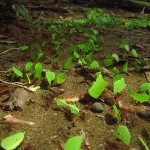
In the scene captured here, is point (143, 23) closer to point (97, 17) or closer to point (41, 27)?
point (97, 17)

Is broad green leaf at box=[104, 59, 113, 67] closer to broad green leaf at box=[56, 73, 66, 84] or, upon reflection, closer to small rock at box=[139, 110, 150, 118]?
broad green leaf at box=[56, 73, 66, 84]

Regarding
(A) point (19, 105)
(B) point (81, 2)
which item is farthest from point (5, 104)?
(B) point (81, 2)

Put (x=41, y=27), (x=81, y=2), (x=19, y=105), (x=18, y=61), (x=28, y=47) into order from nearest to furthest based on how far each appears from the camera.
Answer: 1. (x=19, y=105)
2. (x=18, y=61)
3. (x=28, y=47)
4. (x=41, y=27)
5. (x=81, y=2)

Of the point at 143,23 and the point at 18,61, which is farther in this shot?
the point at 143,23

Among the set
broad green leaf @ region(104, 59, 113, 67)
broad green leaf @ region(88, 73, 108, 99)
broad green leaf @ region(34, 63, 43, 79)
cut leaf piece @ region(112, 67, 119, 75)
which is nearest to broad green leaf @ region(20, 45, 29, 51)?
broad green leaf @ region(34, 63, 43, 79)

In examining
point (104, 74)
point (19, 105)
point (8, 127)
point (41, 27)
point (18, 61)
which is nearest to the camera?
point (8, 127)

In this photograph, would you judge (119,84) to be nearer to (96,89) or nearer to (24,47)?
(96,89)
